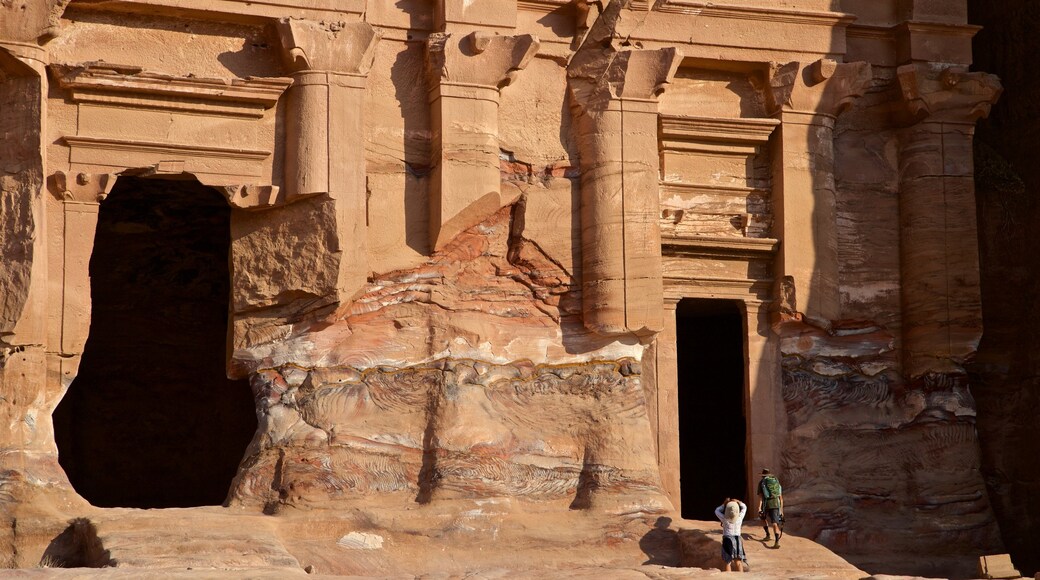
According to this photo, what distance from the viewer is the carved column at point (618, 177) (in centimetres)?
1614

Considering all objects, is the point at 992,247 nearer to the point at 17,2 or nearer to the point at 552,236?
the point at 552,236

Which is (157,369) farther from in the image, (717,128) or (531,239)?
(717,128)

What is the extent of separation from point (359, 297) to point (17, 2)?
3.70m

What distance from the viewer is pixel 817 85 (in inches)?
682

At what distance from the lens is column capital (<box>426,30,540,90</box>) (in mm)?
15781

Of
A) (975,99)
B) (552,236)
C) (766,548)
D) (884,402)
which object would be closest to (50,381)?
(552,236)

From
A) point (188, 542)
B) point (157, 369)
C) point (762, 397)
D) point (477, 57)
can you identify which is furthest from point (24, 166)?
point (762, 397)

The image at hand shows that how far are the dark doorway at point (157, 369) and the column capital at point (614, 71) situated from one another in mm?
4427

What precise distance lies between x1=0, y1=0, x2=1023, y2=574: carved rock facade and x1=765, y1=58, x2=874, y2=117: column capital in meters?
0.03

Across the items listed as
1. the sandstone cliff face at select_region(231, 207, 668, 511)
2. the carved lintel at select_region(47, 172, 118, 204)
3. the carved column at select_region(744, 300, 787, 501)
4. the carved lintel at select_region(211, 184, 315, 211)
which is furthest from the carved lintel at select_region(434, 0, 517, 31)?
the carved column at select_region(744, 300, 787, 501)

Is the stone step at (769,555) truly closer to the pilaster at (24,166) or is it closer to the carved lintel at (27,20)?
the pilaster at (24,166)

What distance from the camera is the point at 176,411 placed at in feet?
63.5

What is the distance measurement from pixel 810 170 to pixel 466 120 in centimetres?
357

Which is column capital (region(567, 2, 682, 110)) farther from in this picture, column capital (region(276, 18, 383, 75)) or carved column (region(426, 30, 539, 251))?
column capital (region(276, 18, 383, 75))
